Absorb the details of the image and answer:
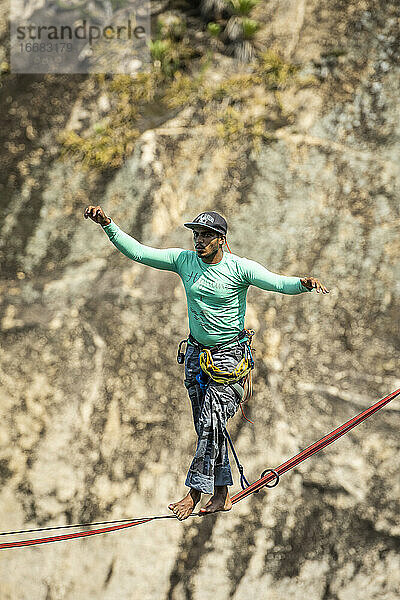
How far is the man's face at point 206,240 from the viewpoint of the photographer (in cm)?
553

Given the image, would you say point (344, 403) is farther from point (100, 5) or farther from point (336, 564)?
point (100, 5)

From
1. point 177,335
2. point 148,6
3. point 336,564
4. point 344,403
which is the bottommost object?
point 336,564

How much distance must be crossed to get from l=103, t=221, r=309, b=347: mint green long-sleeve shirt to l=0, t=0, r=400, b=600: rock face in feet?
14.8

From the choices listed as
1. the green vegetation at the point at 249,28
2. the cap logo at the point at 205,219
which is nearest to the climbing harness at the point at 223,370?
the cap logo at the point at 205,219

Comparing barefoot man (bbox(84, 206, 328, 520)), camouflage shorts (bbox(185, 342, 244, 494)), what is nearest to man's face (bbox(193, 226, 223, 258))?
barefoot man (bbox(84, 206, 328, 520))

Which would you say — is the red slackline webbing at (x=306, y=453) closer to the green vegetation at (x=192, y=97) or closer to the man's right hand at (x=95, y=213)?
the man's right hand at (x=95, y=213)

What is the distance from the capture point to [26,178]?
11.4 m

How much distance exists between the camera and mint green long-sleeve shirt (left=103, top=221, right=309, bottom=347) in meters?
5.70

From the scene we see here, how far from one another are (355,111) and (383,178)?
120 centimetres

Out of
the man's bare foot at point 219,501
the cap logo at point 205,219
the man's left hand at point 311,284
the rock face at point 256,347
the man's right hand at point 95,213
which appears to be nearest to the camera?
the man's left hand at point 311,284

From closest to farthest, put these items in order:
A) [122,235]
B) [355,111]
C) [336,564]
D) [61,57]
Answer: [122,235] < [336,564] < [355,111] < [61,57]

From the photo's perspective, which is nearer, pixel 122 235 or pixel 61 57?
pixel 122 235

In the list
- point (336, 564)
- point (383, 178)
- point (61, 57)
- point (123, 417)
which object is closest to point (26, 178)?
point (61, 57)

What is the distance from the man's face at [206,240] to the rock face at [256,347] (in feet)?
15.9
